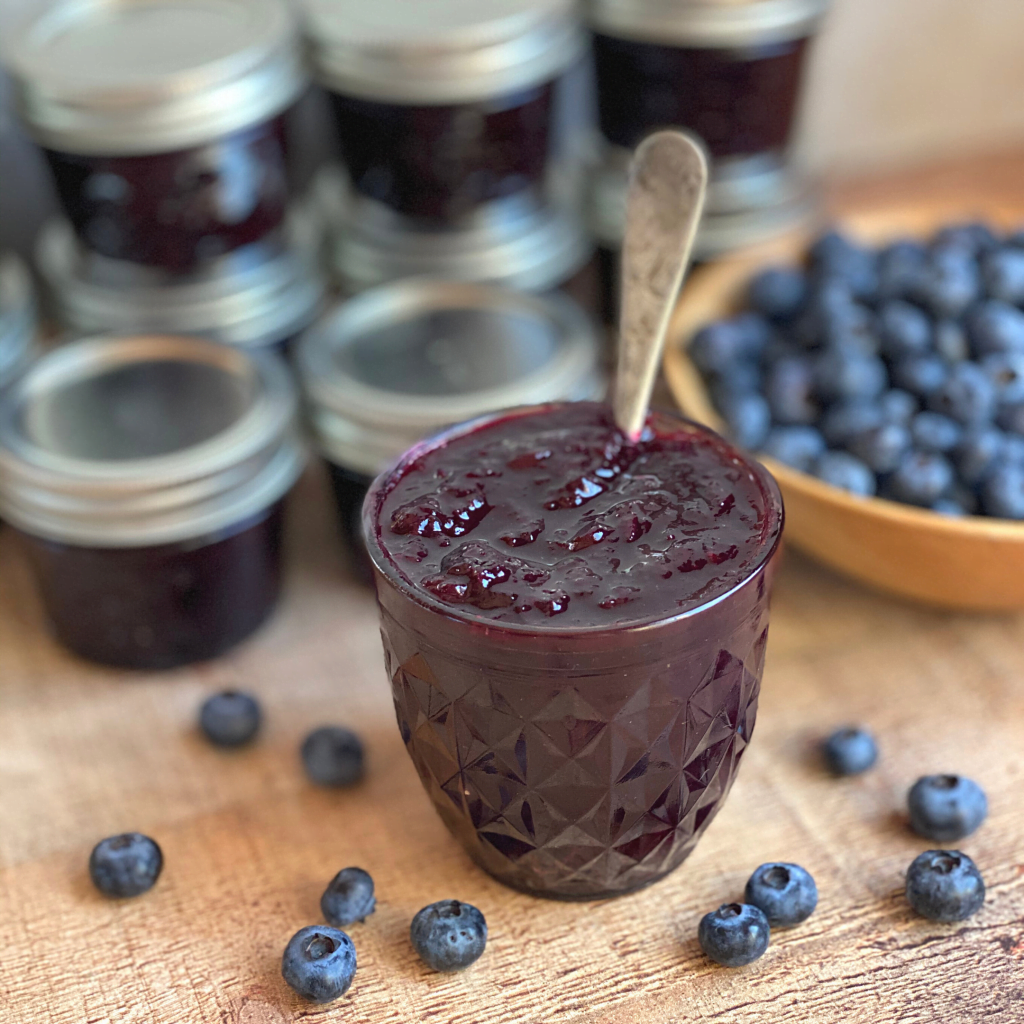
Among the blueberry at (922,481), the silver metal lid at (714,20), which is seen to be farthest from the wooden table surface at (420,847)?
the silver metal lid at (714,20)

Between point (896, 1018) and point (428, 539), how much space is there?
489 millimetres

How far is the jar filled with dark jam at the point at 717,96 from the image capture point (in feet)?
4.85

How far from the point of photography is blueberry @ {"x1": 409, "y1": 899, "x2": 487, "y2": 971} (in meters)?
0.97

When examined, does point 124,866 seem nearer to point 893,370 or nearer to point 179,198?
point 179,198

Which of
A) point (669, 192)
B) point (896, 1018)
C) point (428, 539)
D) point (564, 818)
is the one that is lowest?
point (896, 1018)

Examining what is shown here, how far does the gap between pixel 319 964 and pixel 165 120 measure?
2.88ft

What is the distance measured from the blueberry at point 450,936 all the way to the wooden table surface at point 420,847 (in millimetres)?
18

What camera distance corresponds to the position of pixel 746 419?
4.34ft

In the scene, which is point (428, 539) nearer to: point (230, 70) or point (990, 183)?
point (230, 70)

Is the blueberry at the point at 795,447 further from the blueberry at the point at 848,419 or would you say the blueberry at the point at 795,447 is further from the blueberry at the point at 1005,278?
the blueberry at the point at 1005,278

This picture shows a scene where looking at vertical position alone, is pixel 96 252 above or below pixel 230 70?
below

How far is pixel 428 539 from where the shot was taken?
907mm

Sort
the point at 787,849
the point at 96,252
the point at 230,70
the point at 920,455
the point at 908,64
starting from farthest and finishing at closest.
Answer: the point at 908,64 → the point at 96,252 → the point at 230,70 → the point at 920,455 → the point at 787,849

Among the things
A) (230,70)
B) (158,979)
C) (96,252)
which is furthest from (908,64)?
(158,979)
